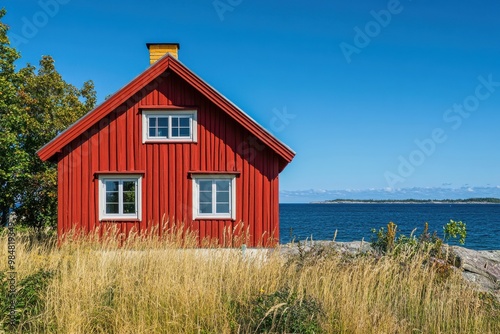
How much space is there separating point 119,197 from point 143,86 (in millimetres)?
3697

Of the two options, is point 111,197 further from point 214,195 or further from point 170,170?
point 214,195

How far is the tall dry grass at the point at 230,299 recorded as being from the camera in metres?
5.73

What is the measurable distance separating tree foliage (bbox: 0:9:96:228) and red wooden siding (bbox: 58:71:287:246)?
5.55 meters

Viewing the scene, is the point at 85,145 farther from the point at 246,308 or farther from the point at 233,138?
the point at 246,308

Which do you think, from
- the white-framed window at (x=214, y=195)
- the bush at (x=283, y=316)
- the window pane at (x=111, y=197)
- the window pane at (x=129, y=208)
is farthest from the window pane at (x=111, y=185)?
the bush at (x=283, y=316)

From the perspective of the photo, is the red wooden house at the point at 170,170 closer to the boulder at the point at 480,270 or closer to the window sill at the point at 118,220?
the window sill at the point at 118,220

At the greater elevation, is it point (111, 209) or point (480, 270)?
point (111, 209)

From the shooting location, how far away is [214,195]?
49.2 ft

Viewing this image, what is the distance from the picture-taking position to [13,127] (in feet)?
64.8

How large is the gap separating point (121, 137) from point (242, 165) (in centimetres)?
407

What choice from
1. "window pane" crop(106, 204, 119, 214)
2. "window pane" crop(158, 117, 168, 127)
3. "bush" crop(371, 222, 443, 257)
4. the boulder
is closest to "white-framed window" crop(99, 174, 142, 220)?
"window pane" crop(106, 204, 119, 214)

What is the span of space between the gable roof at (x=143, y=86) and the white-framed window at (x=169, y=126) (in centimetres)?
90

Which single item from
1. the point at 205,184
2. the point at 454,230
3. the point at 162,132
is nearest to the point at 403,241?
the point at 454,230

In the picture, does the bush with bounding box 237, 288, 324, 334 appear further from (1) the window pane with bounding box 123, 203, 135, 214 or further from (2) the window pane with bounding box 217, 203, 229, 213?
(1) the window pane with bounding box 123, 203, 135, 214
